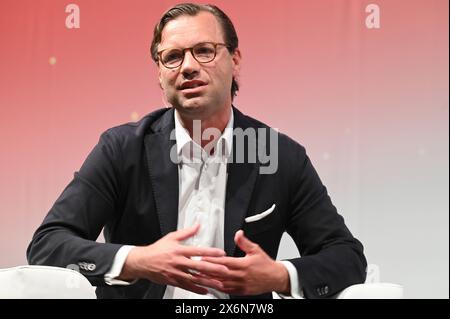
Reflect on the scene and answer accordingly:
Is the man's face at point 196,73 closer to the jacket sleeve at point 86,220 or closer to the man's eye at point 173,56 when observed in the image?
the man's eye at point 173,56

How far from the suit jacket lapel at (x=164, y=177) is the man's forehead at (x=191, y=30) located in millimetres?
281

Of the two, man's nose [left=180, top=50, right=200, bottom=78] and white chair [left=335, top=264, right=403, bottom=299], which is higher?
man's nose [left=180, top=50, right=200, bottom=78]

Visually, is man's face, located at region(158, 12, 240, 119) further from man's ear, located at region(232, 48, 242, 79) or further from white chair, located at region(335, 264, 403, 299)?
white chair, located at region(335, 264, 403, 299)

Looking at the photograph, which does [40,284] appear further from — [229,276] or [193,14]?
[193,14]

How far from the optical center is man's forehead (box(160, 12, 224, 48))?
190 cm

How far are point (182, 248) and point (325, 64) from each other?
136cm

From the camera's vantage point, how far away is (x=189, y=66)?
6.09 ft

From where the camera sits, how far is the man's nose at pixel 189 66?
1856 millimetres

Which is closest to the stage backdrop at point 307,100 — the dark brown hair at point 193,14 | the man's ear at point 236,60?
the man's ear at point 236,60

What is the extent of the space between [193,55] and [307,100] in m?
0.83

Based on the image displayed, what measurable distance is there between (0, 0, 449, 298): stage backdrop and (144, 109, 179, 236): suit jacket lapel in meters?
0.69

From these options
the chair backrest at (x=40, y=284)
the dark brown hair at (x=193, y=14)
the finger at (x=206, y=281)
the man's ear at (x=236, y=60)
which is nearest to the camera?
the chair backrest at (x=40, y=284)

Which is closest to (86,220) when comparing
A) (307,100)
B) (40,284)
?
(40,284)

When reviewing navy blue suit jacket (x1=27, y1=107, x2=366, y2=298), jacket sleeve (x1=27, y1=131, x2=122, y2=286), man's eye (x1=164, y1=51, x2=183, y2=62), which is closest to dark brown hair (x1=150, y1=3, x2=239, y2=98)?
man's eye (x1=164, y1=51, x2=183, y2=62)
